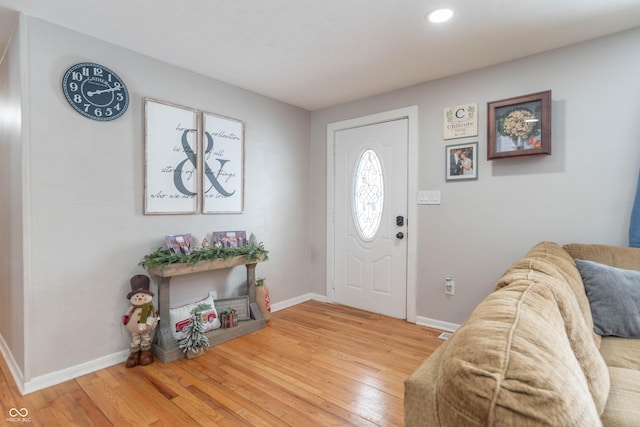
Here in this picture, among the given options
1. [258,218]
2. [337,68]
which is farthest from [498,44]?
[258,218]

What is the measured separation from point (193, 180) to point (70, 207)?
2.98 feet

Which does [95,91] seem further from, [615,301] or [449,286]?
[615,301]

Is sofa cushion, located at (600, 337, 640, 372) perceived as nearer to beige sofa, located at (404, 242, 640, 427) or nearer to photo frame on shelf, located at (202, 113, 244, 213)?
beige sofa, located at (404, 242, 640, 427)

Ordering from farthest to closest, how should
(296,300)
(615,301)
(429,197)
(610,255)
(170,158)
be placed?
(296,300) < (429,197) < (170,158) < (610,255) < (615,301)

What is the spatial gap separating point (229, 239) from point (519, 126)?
2.69 m

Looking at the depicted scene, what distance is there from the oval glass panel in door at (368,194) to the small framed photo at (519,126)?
44.9 inches

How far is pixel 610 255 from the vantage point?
6.51ft

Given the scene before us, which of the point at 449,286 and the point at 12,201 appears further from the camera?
the point at 449,286

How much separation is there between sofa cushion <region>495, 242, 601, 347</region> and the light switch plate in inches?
43.4

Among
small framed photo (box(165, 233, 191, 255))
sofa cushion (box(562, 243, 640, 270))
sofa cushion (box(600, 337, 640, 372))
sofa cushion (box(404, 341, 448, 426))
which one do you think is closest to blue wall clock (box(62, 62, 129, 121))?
small framed photo (box(165, 233, 191, 255))

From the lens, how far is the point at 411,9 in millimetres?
1925

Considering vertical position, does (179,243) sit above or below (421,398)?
above

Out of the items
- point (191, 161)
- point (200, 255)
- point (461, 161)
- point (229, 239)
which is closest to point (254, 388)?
point (200, 255)

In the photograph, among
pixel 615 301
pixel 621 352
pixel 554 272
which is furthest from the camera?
pixel 615 301
